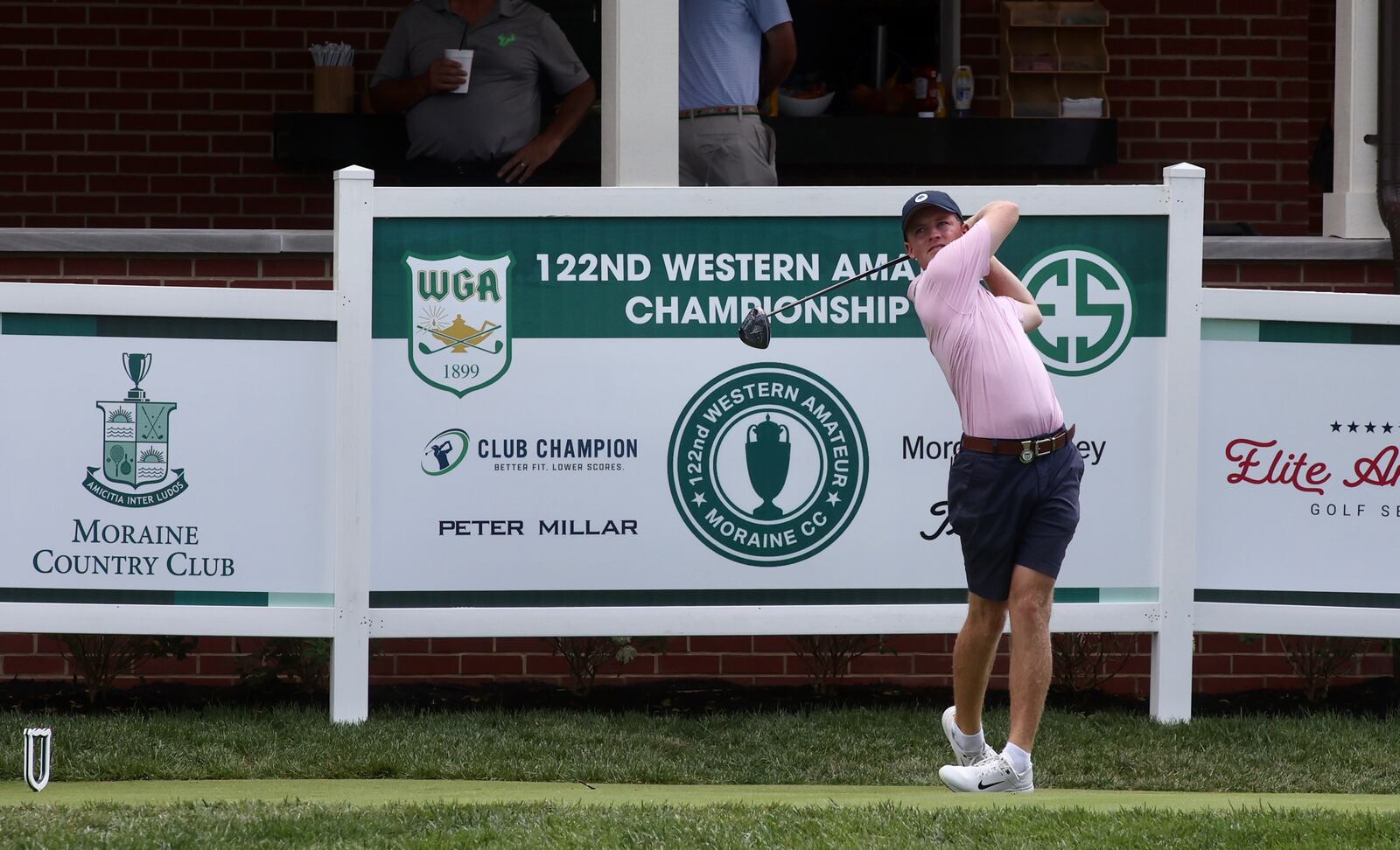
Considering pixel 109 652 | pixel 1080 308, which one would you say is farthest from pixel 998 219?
pixel 109 652

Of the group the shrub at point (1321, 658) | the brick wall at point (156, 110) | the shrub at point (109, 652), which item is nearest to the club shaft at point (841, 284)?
the shrub at point (1321, 658)

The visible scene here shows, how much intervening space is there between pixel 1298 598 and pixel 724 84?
2909 millimetres

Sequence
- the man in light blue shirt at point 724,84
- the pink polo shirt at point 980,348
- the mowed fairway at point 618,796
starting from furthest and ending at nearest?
the man in light blue shirt at point 724,84 < the pink polo shirt at point 980,348 < the mowed fairway at point 618,796

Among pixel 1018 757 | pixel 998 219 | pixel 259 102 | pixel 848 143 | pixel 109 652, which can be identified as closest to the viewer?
pixel 1018 757

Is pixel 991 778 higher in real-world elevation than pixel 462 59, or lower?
lower

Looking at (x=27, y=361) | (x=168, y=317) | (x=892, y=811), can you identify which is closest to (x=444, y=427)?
(x=168, y=317)

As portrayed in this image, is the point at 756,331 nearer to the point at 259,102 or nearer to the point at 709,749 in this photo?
the point at 709,749

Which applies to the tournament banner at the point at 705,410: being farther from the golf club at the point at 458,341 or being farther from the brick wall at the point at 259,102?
the brick wall at the point at 259,102

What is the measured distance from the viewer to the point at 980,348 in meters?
5.12

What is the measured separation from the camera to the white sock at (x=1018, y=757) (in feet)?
16.8

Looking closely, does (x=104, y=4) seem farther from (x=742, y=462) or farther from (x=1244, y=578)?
(x=1244, y=578)

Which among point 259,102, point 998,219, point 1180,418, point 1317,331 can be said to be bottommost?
point 1180,418

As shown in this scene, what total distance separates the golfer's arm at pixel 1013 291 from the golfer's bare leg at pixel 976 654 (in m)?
0.82

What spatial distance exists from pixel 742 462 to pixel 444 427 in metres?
0.97
